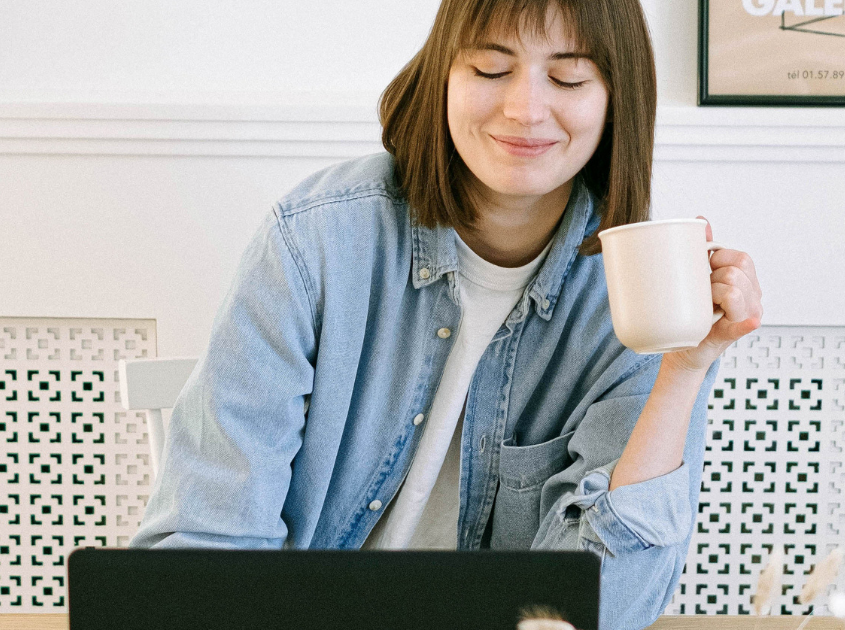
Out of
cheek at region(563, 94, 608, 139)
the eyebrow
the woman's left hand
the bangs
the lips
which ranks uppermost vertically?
the bangs

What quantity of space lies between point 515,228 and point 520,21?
26cm

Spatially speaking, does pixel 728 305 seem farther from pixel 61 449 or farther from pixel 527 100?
pixel 61 449

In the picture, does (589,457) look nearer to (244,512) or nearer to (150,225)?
(244,512)

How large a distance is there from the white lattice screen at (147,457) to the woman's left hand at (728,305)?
0.70 m

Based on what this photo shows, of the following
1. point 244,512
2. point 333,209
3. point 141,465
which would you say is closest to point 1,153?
point 141,465

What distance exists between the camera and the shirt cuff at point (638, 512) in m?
0.77

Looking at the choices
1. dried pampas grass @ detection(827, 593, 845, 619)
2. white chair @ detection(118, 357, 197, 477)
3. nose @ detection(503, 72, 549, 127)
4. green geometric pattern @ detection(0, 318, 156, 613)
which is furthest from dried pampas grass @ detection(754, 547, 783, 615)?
green geometric pattern @ detection(0, 318, 156, 613)

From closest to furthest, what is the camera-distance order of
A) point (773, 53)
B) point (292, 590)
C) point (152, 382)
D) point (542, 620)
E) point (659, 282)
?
1. point (542, 620)
2. point (292, 590)
3. point (659, 282)
4. point (152, 382)
5. point (773, 53)

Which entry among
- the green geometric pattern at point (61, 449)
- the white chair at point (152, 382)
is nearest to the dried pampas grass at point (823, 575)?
the white chair at point (152, 382)

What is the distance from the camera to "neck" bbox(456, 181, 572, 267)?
912 mm

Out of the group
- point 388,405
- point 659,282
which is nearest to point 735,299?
point 659,282

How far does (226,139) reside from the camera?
132 cm

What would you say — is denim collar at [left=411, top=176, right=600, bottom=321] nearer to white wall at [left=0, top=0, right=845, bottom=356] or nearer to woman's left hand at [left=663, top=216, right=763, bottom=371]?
woman's left hand at [left=663, top=216, right=763, bottom=371]

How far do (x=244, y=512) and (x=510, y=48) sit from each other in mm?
497
